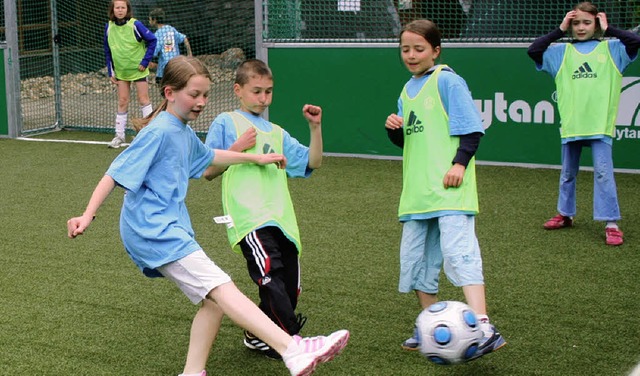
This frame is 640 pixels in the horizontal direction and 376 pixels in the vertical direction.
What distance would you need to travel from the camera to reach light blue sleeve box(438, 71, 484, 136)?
4117 millimetres

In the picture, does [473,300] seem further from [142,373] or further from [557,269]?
[557,269]

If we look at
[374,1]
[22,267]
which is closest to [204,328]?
[22,267]

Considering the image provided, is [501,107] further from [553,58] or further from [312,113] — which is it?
[312,113]

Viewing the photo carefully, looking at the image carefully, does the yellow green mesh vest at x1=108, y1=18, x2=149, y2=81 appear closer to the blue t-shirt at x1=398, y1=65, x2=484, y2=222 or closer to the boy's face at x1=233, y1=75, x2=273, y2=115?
the boy's face at x1=233, y1=75, x2=273, y2=115

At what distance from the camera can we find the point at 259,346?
4316 mm

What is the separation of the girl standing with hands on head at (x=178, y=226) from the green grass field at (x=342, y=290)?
58 centimetres

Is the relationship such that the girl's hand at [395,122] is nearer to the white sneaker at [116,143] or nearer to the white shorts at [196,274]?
the white shorts at [196,274]

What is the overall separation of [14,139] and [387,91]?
198 inches

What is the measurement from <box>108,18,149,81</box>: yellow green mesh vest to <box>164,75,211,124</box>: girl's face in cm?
726

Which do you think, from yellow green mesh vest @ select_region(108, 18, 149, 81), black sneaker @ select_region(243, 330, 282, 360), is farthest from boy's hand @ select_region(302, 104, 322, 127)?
yellow green mesh vest @ select_region(108, 18, 149, 81)

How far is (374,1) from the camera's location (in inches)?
399

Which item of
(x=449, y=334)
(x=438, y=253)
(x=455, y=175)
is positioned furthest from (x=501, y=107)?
(x=449, y=334)

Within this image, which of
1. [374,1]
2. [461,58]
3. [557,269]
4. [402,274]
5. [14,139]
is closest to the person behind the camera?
[402,274]

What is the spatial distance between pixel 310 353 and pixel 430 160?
45.8 inches
